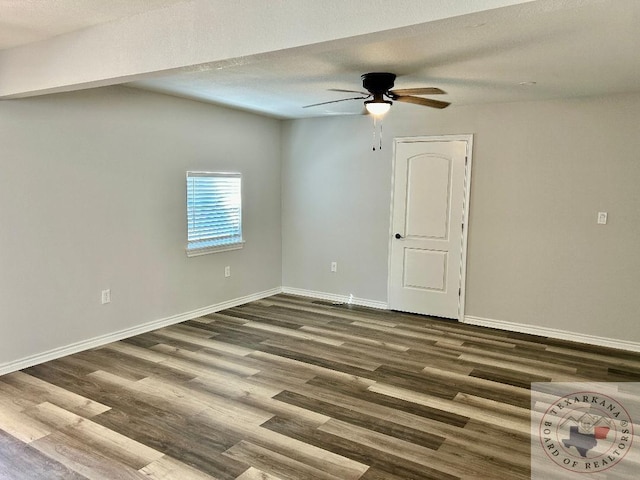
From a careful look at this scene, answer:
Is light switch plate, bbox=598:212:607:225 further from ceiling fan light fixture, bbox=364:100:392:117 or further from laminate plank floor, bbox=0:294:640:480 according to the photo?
ceiling fan light fixture, bbox=364:100:392:117

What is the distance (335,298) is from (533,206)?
264 cm

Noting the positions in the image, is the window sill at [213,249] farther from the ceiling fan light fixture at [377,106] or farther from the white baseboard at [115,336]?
the ceiling fan light fixture at [377,106]

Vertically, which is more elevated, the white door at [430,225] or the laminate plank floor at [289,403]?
the white door at [430,225]

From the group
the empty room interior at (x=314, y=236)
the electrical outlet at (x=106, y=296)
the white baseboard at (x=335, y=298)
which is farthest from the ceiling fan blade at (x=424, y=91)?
the electrical outlet at (x=106, y=296)

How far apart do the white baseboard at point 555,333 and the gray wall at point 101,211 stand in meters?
2.99

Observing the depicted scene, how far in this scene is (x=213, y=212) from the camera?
5348mm

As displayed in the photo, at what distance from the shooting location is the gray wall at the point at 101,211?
3.59 meters

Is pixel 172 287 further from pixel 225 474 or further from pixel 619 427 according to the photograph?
pixel 619 427

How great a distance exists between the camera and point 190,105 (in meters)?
4.89

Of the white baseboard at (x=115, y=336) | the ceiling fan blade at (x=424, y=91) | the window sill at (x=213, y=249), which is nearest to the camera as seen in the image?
the ceiling fan blade at (x=424, y=91)

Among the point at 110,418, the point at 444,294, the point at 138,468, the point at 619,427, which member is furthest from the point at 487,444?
the point at 444,294

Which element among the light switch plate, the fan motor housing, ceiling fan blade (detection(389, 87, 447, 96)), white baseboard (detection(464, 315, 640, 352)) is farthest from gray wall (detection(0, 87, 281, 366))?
the light switch plate

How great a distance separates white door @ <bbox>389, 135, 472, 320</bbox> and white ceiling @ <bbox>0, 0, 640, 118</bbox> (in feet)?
2.26

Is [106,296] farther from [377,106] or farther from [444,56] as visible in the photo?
[444,56]
